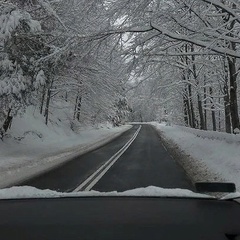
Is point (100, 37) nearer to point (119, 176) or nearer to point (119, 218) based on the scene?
point (119, 176)

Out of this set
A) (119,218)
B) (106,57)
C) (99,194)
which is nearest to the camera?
(119,218)

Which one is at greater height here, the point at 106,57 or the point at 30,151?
the point at 106,57

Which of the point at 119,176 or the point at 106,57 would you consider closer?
the point at 119,176

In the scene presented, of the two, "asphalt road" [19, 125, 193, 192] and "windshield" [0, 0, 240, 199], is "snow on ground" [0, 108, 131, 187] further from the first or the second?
"asphalt road" [19, 125, 193, 192]

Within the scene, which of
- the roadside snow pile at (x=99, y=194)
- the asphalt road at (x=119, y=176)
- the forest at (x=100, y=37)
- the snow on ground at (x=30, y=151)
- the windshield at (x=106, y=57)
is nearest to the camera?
the roadside snow pile at (x=99, y=194)

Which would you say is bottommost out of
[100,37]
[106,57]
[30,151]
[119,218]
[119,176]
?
[119,176]

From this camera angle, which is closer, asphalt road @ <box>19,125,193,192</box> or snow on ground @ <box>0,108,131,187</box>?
asphalt road @ <box>19,125,193,192</box>

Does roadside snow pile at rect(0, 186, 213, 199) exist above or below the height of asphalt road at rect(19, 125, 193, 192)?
above

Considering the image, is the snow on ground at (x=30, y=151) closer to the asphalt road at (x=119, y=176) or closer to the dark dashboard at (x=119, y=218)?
the asphalt road at (x=119, y=176)

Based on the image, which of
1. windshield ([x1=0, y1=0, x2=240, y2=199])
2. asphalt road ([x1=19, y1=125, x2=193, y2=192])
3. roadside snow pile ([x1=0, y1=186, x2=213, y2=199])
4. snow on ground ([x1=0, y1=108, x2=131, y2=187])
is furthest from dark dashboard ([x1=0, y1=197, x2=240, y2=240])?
snow on ground ([x1=0, y1=108, x2=131, y2=187])

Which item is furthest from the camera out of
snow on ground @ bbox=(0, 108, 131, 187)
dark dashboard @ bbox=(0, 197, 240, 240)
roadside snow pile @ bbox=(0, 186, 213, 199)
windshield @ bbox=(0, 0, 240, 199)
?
snow on ground @ bbox=(0, 108, 131, 187)

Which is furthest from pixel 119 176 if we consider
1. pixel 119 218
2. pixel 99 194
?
pixel 119 218

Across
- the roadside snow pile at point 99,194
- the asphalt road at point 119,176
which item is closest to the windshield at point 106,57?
the asphalt road at point 119,176

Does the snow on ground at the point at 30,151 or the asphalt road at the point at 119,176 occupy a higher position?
the snow on ground at the point at 30,151
